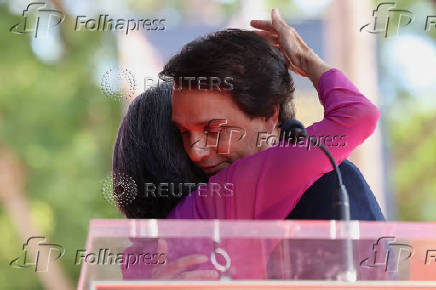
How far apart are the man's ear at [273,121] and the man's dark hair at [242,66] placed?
0.01m

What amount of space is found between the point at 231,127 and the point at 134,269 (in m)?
0.93

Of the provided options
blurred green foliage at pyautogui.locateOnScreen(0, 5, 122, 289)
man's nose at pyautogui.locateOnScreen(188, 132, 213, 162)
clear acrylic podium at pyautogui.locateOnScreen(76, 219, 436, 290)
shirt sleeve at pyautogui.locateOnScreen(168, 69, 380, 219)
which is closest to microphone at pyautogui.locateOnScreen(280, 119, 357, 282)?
clear acrylic podium at pyautogui.locateOnScreen(76, 219, 436, 290)

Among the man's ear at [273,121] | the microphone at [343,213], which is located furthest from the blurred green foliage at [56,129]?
the microphone at [343,213]

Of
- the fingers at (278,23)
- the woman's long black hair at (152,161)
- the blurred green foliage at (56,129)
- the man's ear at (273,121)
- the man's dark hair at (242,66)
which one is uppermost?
the fingers at (278,23)

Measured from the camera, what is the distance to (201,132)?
2.44m

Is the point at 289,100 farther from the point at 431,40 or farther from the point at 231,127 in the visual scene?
the point at 431,40

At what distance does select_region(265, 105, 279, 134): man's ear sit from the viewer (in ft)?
8.49

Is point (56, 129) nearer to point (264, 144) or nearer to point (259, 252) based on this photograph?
point (264, 144)

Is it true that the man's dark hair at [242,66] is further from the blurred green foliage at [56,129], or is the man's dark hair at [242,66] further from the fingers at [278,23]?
the blurred green foliage at [56,129]

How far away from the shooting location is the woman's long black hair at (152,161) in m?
2.49

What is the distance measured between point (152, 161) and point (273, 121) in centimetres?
36

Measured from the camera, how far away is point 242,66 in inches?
99.1

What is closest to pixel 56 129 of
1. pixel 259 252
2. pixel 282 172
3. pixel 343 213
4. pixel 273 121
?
pixel 273 121

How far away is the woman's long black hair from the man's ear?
22 centimetres
